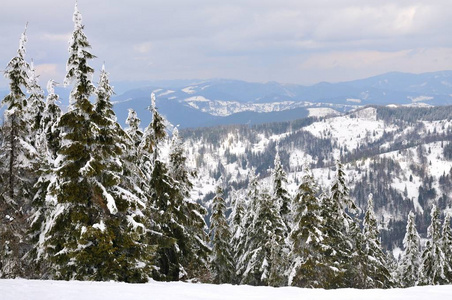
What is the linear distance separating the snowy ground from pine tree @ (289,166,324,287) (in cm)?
985

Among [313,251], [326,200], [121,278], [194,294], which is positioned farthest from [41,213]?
[326,200]

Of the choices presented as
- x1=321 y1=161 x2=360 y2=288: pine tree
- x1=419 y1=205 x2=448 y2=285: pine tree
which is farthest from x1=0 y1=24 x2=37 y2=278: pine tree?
x1=419 y1=205 x2=448 y2=285: pine tree

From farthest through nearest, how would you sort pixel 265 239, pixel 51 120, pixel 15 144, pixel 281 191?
pixel 281 191
pixel 265 239
pixel 51 120
pixel 15 144

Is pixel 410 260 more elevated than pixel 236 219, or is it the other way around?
pixel 236 219

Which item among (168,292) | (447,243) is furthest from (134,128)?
(447,243)

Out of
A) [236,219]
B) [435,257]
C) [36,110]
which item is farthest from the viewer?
[236,219]

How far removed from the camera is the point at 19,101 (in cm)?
1872

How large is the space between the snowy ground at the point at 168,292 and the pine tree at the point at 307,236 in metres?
9.85

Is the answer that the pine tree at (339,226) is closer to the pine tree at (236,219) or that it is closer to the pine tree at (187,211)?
the pine tree at (187,211)

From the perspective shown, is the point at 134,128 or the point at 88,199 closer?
the point at 88,199

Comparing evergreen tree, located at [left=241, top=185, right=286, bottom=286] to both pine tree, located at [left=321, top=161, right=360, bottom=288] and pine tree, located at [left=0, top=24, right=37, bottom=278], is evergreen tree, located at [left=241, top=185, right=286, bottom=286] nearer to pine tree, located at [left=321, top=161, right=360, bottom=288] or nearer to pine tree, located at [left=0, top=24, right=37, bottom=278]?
pine tree, located at [left=321, top=161, right=360, bottom=288]

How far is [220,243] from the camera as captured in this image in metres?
32.0

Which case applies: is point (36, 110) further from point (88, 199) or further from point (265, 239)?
point (265, 239)

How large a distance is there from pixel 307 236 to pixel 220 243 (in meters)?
10.9
